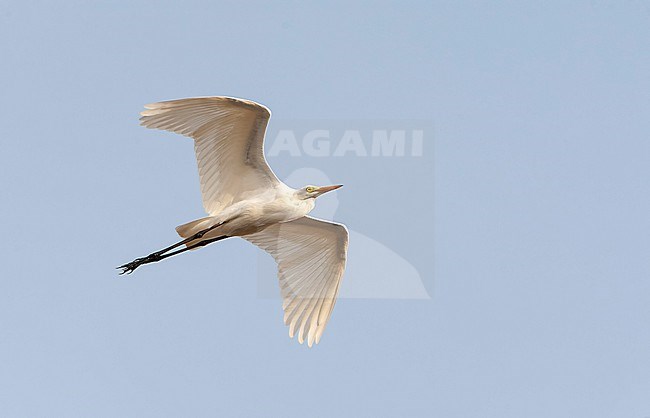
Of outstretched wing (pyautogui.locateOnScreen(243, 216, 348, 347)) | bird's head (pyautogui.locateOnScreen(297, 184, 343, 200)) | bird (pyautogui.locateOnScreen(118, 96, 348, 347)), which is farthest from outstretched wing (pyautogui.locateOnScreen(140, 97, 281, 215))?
outstretched wing (pyautogui.locateOnScreen(243, 216, 348, 347))

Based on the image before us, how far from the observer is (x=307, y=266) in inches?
912

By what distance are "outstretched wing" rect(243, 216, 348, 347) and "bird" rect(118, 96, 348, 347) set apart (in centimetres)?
2

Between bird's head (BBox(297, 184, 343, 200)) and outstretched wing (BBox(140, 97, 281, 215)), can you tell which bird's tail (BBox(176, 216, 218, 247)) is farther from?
bird's head (BBox(297, 184, 343, 200))

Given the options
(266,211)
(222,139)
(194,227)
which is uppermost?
(222,139)

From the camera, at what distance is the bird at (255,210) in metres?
20.9

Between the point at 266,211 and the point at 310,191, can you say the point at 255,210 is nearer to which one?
the point at 266,211

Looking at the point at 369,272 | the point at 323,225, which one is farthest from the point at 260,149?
the point at 369,272

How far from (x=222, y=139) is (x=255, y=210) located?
1378 mm

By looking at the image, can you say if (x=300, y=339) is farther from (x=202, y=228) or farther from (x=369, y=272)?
(x=369, y=272)

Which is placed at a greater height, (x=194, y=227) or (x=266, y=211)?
(x=266, y=211)

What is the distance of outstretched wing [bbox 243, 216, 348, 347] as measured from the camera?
22.5 meters

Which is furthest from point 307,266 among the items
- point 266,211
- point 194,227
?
point 194,227

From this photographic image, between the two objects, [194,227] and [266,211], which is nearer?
[194,227]

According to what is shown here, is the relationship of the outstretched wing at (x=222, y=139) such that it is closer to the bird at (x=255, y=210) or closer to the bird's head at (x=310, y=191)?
the bird at (x=255, y=210)
